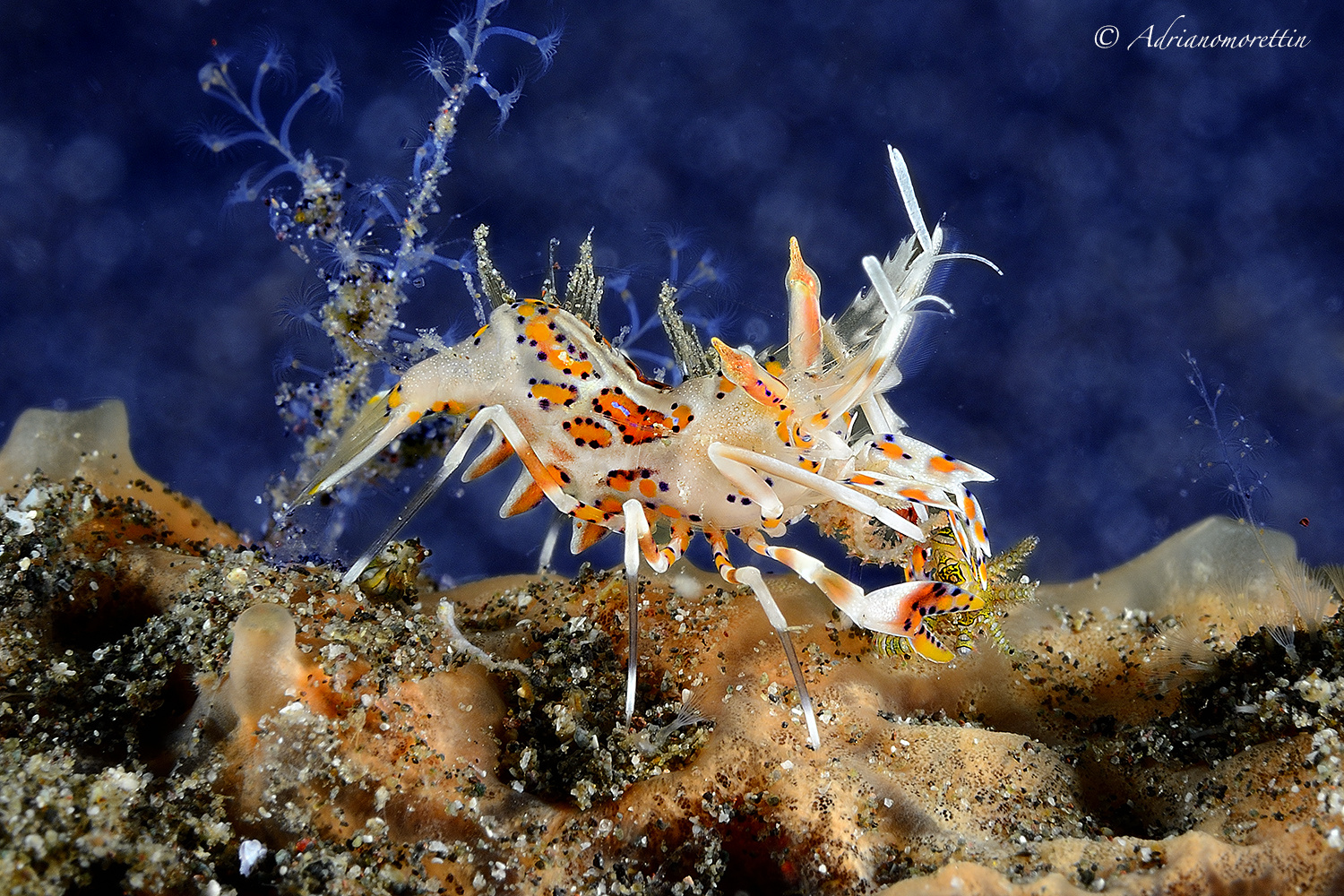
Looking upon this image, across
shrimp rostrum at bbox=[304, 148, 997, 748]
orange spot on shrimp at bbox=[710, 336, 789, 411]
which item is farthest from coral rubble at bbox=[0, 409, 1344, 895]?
orange spot on shrimp at bbox=[710, 336, 789, 411]

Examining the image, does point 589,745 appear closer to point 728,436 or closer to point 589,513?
point 589,513

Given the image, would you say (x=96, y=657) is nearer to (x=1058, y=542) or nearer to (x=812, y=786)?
(x=812, y=786)

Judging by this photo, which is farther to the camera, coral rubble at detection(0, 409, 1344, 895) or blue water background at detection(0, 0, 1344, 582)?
blue water background at detection(0, 0, 1344, 582)

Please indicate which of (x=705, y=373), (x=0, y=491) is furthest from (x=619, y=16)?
(x=0, y=491)

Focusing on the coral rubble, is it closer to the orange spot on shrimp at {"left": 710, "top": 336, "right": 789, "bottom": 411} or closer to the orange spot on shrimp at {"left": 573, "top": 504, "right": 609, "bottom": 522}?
the orange spot on shrimp at {"left": 573, "top": 504, "right": 609, "bottom": 522}

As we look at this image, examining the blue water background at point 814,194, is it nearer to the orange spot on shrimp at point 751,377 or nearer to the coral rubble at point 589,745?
the coral rubble at point 589,745

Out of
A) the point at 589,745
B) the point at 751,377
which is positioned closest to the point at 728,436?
the point at 751,377
